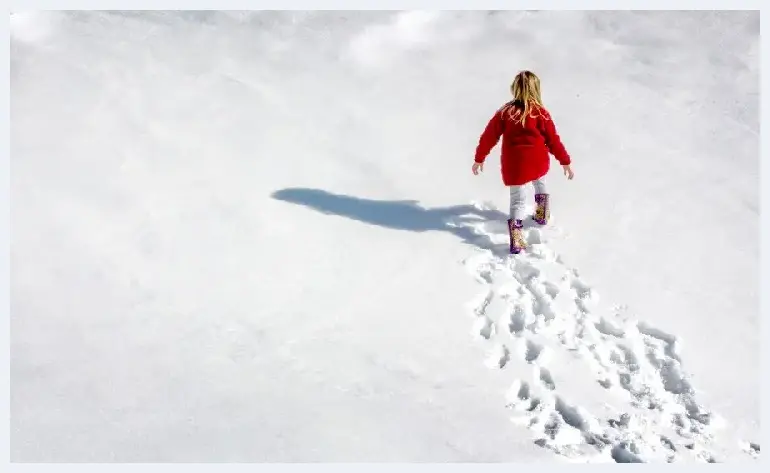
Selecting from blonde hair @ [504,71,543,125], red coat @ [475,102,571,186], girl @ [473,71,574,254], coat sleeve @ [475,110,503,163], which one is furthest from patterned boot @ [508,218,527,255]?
blonde hair @ [504,71,543,125]

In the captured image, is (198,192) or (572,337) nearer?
(572,337)

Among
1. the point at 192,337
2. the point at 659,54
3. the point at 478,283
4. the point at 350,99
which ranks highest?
the point at 659,54

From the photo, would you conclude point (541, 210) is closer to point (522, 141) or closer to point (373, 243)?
point (522, 141)

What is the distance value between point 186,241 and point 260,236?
0.61 m

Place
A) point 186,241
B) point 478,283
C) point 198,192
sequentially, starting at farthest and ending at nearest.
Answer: point 198,192, point 186,241, point 478,283

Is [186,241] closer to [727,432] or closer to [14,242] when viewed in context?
[14,242]

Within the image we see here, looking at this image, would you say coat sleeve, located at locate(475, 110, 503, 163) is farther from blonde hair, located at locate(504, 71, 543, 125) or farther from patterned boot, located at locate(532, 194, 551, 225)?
patterned boot, located at locate(532, 194, 551, 225)

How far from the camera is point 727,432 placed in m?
5.25

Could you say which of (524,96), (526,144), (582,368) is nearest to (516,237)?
(526,144)

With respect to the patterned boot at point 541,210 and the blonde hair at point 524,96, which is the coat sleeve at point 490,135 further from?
the patterned boot at point 541,210

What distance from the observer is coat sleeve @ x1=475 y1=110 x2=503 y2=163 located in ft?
23.1

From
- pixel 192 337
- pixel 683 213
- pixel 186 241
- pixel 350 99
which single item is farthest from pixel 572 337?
pixel 350 99

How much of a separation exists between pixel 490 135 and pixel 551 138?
1.66 ft

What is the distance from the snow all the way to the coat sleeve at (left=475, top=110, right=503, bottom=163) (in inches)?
23.8
